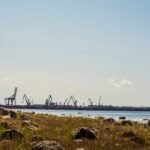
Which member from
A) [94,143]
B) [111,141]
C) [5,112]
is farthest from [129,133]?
[5,112]

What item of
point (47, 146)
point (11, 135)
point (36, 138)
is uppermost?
point (11, 135)

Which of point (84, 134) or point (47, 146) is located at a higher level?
point (84, 134)

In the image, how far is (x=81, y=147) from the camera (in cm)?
1812

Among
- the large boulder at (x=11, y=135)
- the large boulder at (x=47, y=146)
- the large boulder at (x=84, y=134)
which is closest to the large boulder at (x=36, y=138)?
the large boulder at (x=11, y=135)

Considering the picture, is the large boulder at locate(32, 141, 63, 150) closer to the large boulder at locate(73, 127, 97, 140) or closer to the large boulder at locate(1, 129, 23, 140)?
the large boulder at locate(1, 129, 23, 140)

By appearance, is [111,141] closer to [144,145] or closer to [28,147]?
[144,145]

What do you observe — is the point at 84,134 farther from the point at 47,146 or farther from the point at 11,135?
the point at 47,146

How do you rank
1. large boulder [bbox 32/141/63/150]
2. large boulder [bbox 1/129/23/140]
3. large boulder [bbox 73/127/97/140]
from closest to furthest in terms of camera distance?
large boulder [bbox 32/141/63/150], large boulder [bbox 1/129/23/140], large boulder [bbox 73/127/97/140]

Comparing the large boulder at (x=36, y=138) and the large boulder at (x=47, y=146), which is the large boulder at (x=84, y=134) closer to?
the large boulder at (x=36, y=138)

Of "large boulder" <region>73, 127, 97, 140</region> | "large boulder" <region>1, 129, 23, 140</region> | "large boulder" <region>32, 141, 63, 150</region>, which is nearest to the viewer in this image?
"large boulder" <region>32, 141, 63, 150</region>

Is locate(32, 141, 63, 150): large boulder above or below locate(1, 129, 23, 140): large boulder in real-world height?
below

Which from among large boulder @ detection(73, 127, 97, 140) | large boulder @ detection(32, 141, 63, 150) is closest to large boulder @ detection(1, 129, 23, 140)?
large boulder @ detection(73, 127, 97, 140)

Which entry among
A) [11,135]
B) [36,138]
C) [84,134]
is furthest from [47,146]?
[84,134]

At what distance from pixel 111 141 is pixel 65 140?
2.23m
